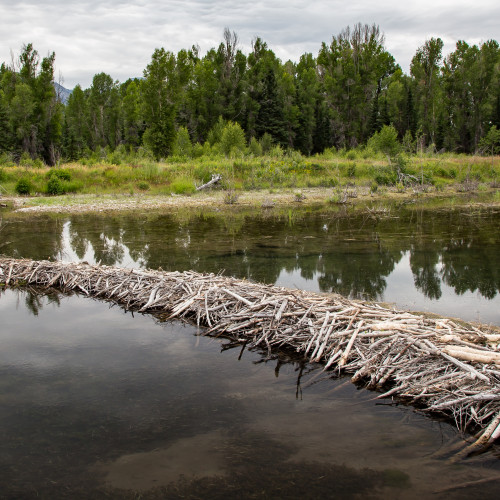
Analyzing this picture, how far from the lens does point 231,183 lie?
3231 centimetres

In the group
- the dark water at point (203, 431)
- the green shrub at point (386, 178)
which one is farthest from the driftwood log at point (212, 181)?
the dark water at point (203, 431)

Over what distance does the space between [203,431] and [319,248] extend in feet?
32.5

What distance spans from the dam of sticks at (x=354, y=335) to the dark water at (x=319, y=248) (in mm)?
2246

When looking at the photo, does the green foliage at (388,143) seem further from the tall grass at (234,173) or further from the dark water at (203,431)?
the dark water at (203,431)

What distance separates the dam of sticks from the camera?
5.03 m

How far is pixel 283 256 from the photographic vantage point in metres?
13.5

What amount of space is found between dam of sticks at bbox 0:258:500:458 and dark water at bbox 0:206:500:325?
2246 mm

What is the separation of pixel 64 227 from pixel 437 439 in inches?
717

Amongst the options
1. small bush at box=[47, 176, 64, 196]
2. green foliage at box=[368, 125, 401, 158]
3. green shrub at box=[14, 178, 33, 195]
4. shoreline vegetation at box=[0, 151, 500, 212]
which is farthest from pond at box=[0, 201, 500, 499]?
green foliage at box=[368, 125, 401, 158]

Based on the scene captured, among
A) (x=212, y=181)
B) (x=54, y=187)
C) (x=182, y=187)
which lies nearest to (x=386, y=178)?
(x=212, y=181)

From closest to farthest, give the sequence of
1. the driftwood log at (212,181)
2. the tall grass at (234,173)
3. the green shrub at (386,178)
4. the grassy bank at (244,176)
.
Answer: the grassy bank at (244,176)
the tall grass at (234,173)
the driftwood log at (212,181)
the green shrub at (386,178)

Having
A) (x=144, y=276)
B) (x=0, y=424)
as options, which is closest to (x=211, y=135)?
(x=144, y=276)

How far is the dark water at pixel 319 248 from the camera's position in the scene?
396 inches

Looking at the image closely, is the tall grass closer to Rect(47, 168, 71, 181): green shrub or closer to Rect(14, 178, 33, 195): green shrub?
Rect(47, 168, 71, 181): green shrub
